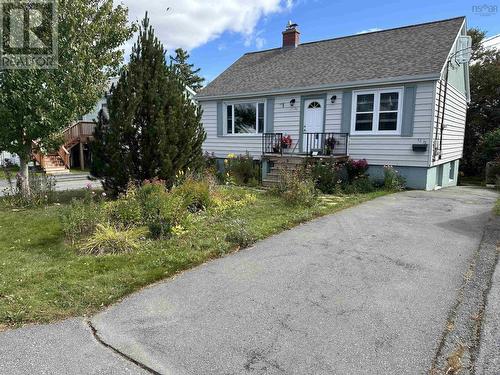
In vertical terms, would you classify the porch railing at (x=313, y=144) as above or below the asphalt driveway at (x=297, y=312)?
above

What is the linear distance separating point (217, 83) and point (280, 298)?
13876 millimetres

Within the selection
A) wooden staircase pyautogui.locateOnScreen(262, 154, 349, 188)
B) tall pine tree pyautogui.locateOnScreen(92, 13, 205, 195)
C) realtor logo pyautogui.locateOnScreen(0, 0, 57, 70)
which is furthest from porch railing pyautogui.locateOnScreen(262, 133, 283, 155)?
realtor logo pyautogui.locateOnScreen(0, 0, 57, 70)

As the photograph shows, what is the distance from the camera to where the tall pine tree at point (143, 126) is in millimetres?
7578

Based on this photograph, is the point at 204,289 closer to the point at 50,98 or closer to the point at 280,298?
the point at 280,298

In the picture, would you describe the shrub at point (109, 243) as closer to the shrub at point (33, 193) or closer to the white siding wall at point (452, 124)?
the shrub at point (33, 193)

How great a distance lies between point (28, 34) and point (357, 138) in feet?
31.5

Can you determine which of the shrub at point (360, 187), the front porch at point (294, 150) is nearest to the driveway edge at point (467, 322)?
the shrub at point (360, 187)

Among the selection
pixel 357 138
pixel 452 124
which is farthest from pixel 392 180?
pixel 452 124

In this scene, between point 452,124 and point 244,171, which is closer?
point 244,171

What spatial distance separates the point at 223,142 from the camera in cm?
1503

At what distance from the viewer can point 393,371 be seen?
2387 millimetres

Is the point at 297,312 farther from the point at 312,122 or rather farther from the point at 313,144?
the point at 312,122

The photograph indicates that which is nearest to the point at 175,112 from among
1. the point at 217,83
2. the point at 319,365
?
the point at 319,365

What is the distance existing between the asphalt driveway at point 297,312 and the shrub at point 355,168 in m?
5.83
